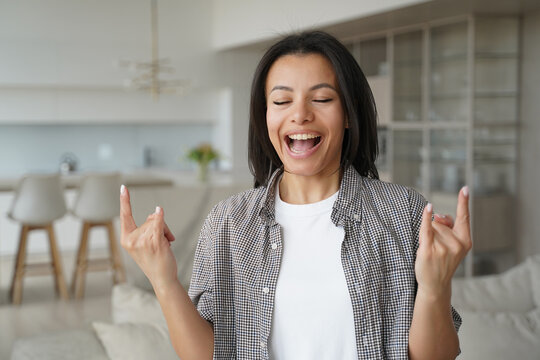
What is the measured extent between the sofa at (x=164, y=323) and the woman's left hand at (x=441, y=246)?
121 cm

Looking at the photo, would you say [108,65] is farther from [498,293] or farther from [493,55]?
[498,293]

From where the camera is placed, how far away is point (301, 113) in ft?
4.45

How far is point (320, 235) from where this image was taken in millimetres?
1369

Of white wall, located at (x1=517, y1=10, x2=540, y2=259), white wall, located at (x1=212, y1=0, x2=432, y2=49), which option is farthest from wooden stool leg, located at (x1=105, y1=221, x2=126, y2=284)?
white wall, located at (x1=517, y1=10, x2=540, y2=259)

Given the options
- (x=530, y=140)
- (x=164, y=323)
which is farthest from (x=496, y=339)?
(x=530, y=140)

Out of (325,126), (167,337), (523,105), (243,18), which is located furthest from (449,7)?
(325,126)

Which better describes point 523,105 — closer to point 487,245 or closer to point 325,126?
point 487,245

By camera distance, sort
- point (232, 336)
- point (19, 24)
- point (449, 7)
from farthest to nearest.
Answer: point (19, 24) < point (449, 7) < point (232, 336)

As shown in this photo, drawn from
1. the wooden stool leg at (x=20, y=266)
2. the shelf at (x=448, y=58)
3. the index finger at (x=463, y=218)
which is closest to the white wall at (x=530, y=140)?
the shelf at (x=448, y=58)

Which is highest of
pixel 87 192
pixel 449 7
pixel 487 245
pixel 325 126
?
pixel 449 7

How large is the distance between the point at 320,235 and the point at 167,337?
1.14m

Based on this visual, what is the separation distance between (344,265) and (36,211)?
478 centimetres

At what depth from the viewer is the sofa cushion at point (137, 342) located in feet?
7.40

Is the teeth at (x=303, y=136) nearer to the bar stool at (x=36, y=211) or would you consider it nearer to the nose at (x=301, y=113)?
the nose at (x=301, y=113)
